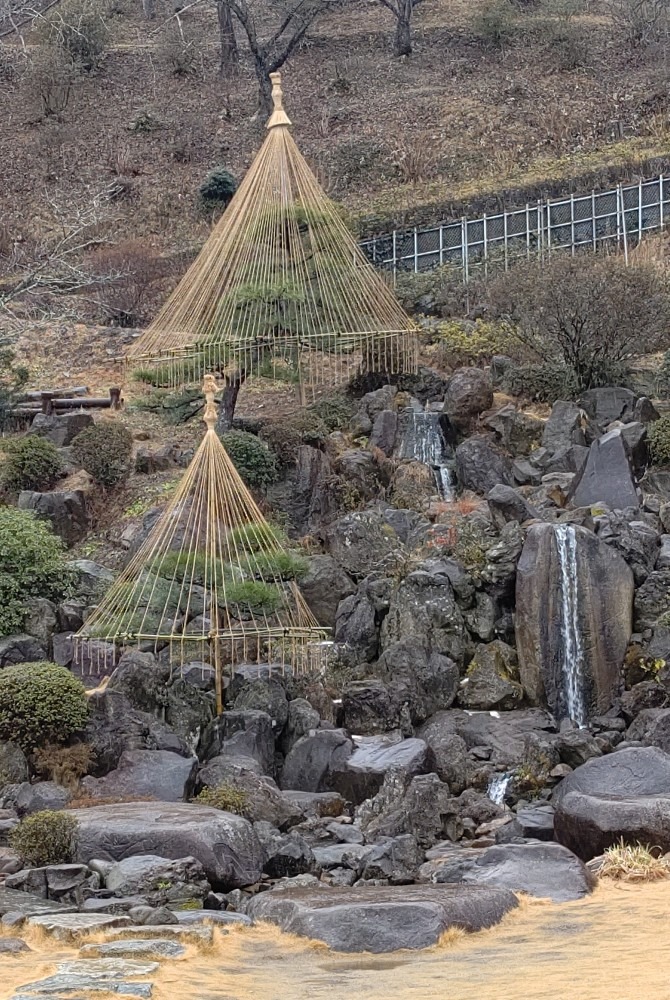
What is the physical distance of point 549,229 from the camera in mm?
30875

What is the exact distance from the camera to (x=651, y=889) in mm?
10359

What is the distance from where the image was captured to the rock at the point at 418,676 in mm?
15945

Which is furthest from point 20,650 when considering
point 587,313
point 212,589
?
point 587,313

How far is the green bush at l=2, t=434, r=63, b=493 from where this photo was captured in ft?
68.7

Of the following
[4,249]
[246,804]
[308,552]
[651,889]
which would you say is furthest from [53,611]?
[4,249]

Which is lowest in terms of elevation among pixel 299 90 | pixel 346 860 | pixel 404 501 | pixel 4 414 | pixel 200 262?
pixel 346 860

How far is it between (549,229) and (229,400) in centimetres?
A: 1201

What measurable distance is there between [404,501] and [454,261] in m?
12.4

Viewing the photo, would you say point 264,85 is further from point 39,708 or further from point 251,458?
point 39,708

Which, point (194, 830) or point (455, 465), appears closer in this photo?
point (194, 830)

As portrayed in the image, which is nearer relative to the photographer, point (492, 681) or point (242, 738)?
point (242, 738)

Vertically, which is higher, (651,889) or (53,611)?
(53,611)

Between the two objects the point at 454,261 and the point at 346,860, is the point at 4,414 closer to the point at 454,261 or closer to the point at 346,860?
the point at 454,261

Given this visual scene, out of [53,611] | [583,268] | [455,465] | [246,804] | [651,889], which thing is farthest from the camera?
[583,268]
